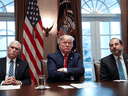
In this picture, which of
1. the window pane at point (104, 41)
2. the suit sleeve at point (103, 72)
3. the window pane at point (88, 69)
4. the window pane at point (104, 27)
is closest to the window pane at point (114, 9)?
the window pane at point (104, 27)

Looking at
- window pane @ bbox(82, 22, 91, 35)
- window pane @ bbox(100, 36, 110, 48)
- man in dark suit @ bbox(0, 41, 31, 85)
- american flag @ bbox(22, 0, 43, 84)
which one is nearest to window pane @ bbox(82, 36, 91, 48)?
window pane @ bbox(82, 22, 91, 35)

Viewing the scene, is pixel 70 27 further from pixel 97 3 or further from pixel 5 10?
pixel 5 10

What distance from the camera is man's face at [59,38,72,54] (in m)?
2.80

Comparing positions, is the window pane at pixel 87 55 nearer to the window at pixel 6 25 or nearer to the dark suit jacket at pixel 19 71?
the window at pixel 6 25

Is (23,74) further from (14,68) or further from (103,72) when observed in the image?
(103,72)

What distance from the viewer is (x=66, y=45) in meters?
2.82

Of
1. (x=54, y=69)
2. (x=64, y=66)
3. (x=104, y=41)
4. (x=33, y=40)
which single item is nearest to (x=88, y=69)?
(x=104, y=41)

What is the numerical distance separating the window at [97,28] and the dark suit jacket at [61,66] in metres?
2.22

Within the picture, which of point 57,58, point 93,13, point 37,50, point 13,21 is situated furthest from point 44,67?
point 93,13

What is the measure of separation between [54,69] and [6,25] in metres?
2.91

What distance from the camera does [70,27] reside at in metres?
4.21

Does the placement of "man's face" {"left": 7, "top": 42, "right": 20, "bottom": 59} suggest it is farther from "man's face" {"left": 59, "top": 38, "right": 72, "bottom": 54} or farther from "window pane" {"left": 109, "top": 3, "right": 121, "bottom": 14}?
"window pane" {"left": 109, "top": 3, "right": 121, "bottom": 14}

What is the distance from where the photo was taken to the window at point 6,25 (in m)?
4.72

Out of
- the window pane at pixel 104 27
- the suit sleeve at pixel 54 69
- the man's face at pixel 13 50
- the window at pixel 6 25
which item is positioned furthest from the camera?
the window pane at pixel 104 27
